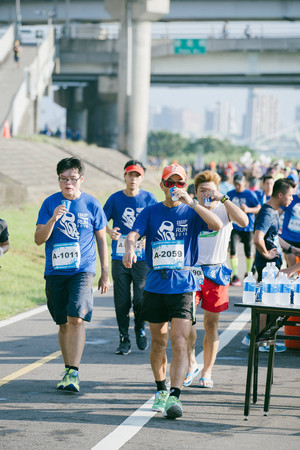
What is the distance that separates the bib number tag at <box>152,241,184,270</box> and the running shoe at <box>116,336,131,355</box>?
2640 millimetres

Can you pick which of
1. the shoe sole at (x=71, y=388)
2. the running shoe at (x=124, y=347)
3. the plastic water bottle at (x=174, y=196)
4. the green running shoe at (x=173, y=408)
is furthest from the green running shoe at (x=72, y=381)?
the plastic water bottle at (x=174, y=196)

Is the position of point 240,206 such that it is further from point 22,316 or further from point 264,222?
point 264,222

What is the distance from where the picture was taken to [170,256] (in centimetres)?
716

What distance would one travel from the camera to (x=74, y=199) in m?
8.07

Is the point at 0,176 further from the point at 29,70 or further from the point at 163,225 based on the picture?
the point at 29,70

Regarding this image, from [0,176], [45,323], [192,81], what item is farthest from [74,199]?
[192,81]

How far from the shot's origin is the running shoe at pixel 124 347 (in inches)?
378

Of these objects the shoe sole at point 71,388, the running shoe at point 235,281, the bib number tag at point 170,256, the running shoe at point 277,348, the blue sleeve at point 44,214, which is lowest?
the running shoe at point 235,281

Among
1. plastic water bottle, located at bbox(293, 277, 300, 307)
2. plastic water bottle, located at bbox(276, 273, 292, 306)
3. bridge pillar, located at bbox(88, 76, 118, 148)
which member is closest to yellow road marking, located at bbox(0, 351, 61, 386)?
plastic water bottle, located at bbox(276, 273, 292, 306)

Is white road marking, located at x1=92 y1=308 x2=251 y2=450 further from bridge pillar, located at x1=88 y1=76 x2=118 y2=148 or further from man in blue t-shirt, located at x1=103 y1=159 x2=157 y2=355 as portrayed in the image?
bridge pillar, located at x1=88 y1=76 x2=118 y2=148

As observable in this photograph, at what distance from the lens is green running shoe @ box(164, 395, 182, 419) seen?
682 centimetres

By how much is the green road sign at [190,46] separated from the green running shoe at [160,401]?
58282 mm

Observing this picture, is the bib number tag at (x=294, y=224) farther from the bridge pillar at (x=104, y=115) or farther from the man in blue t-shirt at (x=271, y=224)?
the bridge pillar at (x=104, y=115)

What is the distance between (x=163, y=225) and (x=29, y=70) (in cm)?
4834
